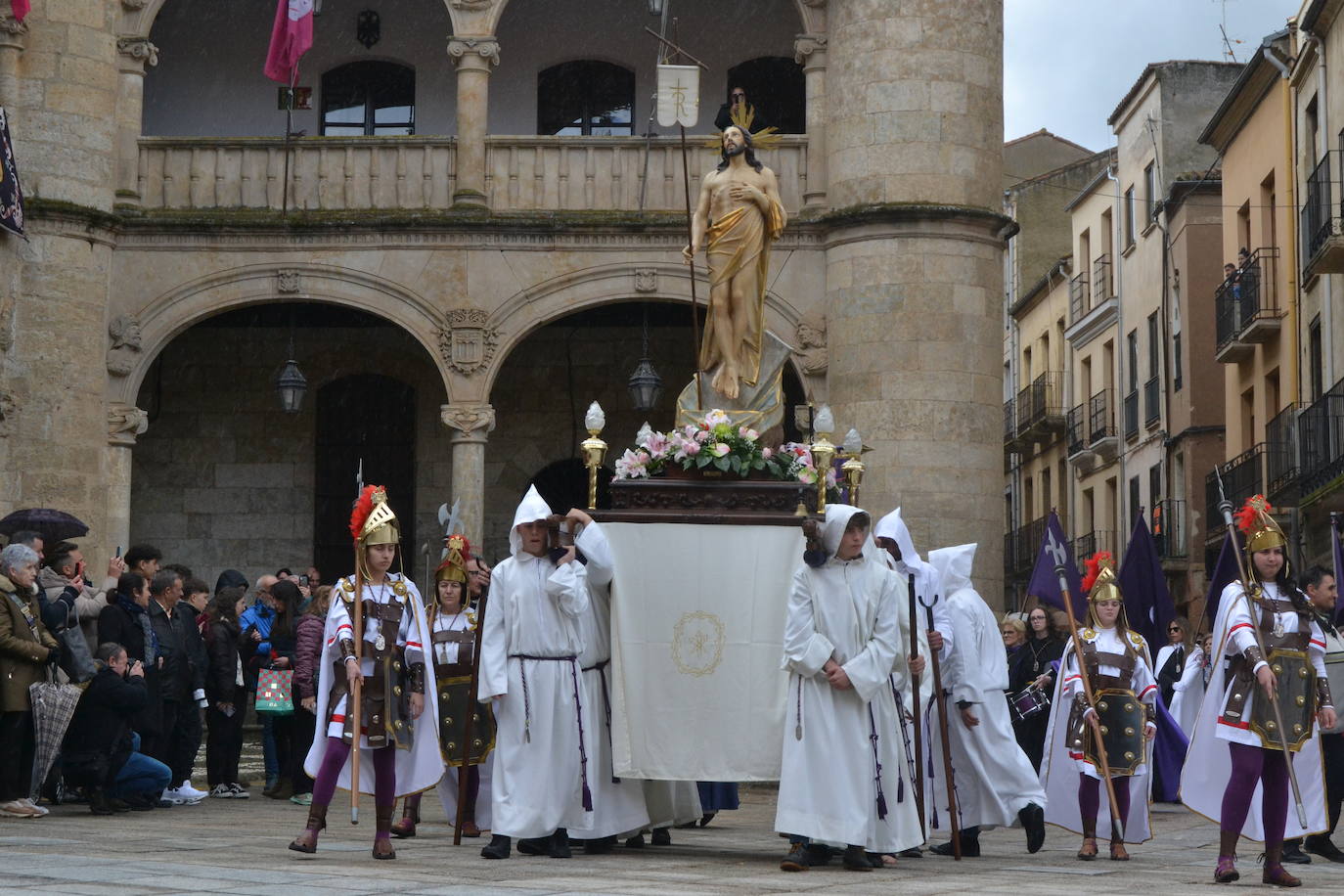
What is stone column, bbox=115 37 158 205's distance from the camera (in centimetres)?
2211

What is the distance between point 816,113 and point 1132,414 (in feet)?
65.7

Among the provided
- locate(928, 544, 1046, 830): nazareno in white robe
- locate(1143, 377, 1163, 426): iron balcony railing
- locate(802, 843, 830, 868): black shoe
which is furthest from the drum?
locate(1143, 377, 1163, 426): iron balcony railing

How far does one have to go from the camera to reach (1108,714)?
38.0 ft

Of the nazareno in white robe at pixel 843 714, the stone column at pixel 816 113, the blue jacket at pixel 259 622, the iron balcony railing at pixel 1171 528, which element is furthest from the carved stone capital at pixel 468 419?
the iron balcony railing at pixel 1171 528

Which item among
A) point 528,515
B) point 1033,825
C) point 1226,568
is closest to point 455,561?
point 528,515

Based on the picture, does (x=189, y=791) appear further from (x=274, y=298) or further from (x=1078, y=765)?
(x=274, y=298)

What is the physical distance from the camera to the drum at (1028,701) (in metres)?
14.3

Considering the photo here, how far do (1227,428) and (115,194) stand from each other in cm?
1919

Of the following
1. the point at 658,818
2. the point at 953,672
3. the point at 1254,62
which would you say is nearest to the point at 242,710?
the point at 658,818

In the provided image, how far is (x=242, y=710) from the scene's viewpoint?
16.1 m

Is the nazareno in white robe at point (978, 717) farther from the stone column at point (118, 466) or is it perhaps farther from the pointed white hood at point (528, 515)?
the stone column at point (118, 466)

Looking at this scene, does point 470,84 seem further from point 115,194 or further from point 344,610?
point 344,610

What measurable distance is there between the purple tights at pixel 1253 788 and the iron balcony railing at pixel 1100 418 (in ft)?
106

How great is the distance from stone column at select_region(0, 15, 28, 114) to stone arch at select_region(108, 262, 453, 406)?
2.51m
